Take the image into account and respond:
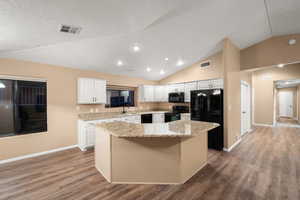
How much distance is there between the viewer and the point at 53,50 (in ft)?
10.4

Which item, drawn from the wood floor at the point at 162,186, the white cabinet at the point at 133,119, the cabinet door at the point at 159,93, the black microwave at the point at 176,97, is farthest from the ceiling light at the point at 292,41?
the white cabinet at the point at 133,119

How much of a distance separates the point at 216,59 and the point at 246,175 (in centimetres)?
358

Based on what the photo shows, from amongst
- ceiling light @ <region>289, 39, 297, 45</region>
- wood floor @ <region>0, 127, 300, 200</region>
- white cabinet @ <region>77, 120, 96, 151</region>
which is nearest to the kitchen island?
wood floor @ <region>0, 127, 300, 200</region>

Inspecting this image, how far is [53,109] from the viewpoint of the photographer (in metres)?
Answer: 3.74

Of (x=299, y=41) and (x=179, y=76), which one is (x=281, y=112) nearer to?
(x=299, y=41)

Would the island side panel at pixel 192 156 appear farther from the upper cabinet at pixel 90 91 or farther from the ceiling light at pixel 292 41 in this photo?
the ceiling light at pixel 292 41

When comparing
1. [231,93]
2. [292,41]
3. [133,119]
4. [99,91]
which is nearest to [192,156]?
[231,93]

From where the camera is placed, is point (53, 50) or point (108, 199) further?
point (53, 50)

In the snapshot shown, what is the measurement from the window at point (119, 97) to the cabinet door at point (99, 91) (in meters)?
0.51

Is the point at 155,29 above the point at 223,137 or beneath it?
above

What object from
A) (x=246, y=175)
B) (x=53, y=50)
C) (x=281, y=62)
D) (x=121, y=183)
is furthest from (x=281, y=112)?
(x=53, y=50)

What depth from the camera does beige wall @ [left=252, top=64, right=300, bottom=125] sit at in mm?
6754

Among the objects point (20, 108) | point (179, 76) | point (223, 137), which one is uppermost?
point (179, 76)

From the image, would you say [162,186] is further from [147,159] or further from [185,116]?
[185,116]
